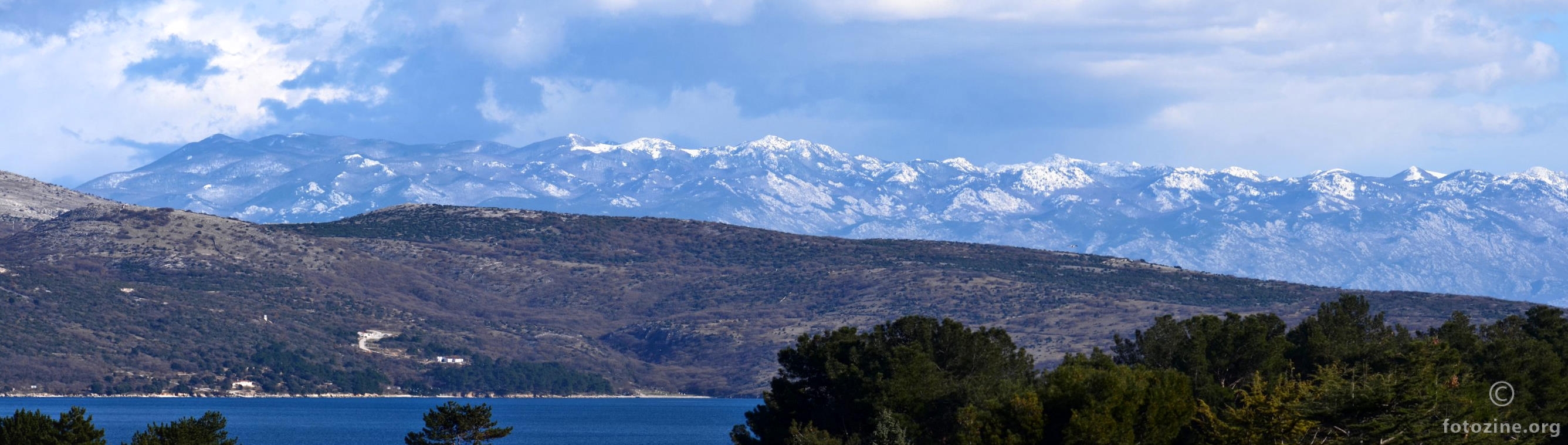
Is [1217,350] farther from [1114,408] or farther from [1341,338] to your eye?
[1114,408]

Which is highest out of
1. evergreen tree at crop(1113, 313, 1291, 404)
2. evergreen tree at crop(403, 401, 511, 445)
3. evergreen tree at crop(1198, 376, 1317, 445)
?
evergreen tree at crop(1113, 313, 1291, 404)

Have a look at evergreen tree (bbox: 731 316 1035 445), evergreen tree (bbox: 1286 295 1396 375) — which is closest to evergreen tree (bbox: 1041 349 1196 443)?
evergreen tree (bbox: 731 316 1035 445)

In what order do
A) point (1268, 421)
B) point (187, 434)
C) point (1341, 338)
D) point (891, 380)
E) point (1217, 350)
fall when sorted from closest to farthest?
point (1268, 421) < point (187, 434) < point (891, 380) < point (1217, 350) < point (1341, 338)

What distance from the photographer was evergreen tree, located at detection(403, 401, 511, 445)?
67688 mm

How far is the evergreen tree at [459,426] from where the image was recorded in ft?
222

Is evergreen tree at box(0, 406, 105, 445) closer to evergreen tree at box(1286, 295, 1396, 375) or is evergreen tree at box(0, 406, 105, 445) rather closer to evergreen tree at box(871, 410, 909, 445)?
evergreen tree at box(871, 410, 909, 445)

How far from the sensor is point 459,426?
2665 inches

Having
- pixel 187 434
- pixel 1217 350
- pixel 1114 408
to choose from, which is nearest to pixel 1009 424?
pixel 1114 408

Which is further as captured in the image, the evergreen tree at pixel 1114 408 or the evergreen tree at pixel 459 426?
the evergreen tree at pixel 459 426

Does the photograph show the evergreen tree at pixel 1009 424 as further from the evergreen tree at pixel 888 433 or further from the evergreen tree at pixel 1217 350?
the evergreen tree at pixel 1217 350

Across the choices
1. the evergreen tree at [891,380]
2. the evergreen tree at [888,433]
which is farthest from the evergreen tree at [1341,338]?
the evergreen tree at [888,433]

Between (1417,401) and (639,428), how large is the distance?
147 m

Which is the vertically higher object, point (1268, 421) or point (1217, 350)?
point (1217, 350)

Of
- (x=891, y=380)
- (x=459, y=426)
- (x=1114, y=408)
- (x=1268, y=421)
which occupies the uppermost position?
(x=891, y=380)
